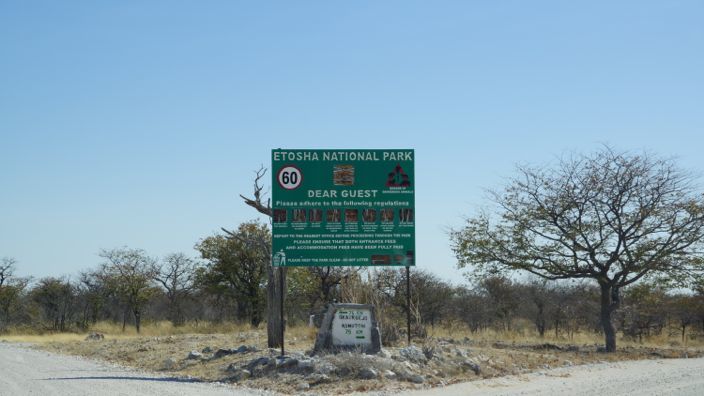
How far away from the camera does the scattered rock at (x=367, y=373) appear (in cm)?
1612

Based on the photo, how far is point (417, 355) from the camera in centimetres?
1792

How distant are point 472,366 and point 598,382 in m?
2.85

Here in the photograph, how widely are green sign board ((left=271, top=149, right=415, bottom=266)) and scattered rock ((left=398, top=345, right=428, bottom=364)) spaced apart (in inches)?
102

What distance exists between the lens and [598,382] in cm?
1650

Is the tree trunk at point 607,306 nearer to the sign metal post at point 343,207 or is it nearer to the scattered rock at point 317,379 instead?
the sign metal post at point 343,207

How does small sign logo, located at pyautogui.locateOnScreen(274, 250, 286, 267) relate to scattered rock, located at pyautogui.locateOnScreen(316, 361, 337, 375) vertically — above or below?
above

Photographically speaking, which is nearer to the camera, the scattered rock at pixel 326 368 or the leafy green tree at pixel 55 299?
the scattered rock at pixel 326 368

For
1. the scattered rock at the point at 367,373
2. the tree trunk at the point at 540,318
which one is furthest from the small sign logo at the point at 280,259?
the tree trunk at the point at 540,318

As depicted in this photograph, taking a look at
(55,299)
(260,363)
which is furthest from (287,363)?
(55,299)

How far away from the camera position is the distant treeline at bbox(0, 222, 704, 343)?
37.3 meters

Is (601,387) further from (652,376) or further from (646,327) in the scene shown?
(646,327)

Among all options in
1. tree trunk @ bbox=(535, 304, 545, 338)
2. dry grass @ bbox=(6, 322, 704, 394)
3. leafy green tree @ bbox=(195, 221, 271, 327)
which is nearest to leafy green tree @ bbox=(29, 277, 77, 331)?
leafy green tree @ bbox=(195, 221, 271, 327)

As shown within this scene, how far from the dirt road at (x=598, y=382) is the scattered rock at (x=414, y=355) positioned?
1647mm

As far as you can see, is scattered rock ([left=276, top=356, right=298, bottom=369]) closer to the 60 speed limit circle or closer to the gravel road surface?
the gravel road surface
